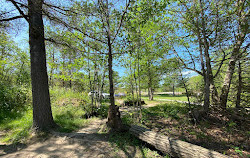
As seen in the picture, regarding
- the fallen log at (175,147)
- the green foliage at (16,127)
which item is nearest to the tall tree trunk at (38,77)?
the green foliage at (16,127)

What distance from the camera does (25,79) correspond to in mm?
10641

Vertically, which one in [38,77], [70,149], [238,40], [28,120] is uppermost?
[238,40]

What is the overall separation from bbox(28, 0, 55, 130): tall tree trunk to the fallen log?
2.96 m

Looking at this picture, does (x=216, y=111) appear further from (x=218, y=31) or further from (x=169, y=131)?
(x=218, y=31)

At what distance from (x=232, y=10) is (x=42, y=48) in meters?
7.53

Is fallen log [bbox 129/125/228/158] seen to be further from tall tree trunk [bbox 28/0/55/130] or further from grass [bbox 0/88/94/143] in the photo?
tall tree trunk [bbox 28/0/55/130]

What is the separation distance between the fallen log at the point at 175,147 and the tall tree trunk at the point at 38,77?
9.71ft

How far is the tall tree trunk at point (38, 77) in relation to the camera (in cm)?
313

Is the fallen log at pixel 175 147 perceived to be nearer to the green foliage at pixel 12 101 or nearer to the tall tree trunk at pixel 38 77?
the tall tree trunk at pixel 38 77

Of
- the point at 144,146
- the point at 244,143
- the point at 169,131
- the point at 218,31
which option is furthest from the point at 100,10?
the point at 244,143

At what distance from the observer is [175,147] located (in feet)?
7.70

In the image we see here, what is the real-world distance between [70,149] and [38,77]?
236 cm

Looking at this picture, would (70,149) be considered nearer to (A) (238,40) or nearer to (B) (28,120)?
(B) (28,120)

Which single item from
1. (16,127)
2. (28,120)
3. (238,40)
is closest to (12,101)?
(28,120)
